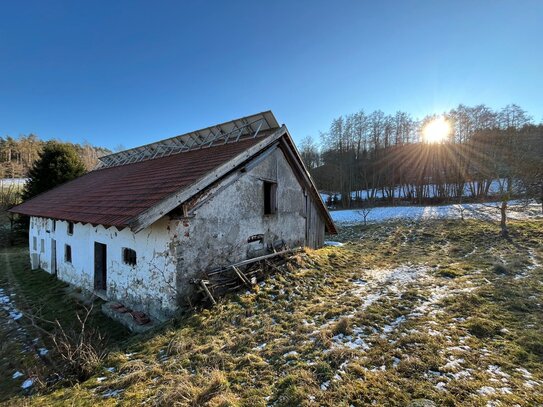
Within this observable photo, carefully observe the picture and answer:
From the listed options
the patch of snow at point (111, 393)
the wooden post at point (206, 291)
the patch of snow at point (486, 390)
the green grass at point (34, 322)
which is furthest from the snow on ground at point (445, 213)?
the green grass at point (34, 322)

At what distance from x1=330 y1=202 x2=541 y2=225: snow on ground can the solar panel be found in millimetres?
16770

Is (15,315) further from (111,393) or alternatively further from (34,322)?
(111,393)

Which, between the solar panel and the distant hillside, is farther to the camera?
the distant hillside

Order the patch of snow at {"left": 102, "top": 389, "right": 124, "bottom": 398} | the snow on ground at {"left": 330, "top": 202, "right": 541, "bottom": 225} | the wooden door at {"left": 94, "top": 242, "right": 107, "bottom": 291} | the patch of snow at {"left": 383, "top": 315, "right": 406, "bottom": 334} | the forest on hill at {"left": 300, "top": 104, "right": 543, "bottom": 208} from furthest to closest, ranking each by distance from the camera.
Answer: the forest on hill at {"left": 300, "top": 104, "right": 543, "bottom": 208}, the snow on ground at {"left": 330, "top": 202, "right": 541, "bottom": 225}, the wooden door at {"left": 94, "top": 242, "right": 107, "bottom": 291}, the patch of snow at {"left": 383, "top": 315, "right": 406, "bottom": 334}, the patch of snow at {"left": 102, "top": 389, "right": 124, "bottom": 398}

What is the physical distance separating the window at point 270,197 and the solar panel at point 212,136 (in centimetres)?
229

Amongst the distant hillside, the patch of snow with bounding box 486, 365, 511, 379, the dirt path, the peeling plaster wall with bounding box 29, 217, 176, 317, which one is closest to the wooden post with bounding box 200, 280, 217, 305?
the peeling plaster wall with bounding box 29, 217, 176, 317

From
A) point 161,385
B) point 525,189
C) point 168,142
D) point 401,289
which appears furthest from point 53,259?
point 525,189

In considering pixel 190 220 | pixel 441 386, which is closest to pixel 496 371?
pixel 441 386

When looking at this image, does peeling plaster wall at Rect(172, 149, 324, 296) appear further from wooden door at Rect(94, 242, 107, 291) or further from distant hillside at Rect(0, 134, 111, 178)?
distant hillside at Rect(0, 134, 111, 178)

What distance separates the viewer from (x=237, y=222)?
8266 mm

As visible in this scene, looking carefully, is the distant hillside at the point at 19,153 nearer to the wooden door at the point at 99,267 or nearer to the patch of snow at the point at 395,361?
the wooden door at the point at 99,267

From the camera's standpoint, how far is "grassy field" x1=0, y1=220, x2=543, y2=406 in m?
3.65

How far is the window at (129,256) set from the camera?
7.70m

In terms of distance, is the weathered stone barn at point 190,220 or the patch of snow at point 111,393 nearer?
the patch of snow at point 111,393
